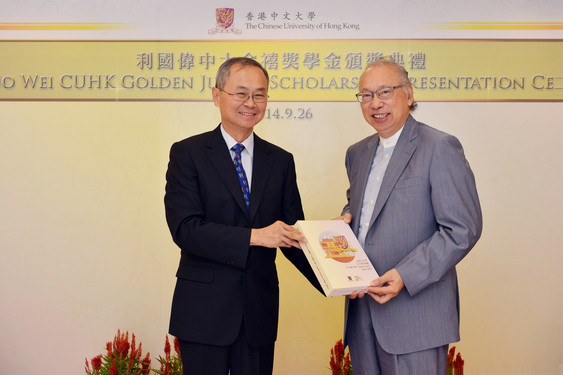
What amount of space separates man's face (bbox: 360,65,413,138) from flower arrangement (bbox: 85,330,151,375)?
2259mm

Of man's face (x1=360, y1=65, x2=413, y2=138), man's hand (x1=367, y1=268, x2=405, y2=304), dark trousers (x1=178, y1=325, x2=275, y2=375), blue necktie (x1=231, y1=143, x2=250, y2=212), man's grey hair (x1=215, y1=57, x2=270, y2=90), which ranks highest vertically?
man's grey hair (x1=215, y1=57, x2=270, y2=90)

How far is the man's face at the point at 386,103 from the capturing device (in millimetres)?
→ 2379

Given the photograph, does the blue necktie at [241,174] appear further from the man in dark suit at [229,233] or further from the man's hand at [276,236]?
the man's hand at [276,236]

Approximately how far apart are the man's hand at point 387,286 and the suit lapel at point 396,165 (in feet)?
0.85

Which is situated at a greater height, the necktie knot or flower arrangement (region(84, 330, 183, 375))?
the necktie knot

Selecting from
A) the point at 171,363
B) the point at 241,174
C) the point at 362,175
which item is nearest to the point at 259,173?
the point at 241,174

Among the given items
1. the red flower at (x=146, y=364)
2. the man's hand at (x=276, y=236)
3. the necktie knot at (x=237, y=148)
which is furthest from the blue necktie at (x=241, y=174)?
the red flower at (x=146, y=364)

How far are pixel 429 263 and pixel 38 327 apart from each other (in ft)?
10.1

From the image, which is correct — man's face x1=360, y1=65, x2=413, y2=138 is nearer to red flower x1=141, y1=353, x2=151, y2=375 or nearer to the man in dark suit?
the man in dark suit

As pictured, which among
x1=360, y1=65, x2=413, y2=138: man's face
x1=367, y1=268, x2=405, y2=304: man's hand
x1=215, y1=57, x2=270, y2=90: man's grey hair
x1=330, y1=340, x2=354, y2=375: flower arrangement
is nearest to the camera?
x1=367, y1=268, x2=405, y2=304: man's hand

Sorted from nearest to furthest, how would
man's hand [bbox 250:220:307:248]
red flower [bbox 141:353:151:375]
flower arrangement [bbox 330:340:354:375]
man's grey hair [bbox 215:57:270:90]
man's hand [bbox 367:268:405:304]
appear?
man's hand [bbox 367:268:405:304]
man's hand [bbox 250:220:307:248]
man's grey hair [bbox 215:57:270:90]
flower arrangement [bbox 330:340:354:375]
red flower [bbox 141:353:151:375]

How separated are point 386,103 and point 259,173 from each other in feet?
2.15

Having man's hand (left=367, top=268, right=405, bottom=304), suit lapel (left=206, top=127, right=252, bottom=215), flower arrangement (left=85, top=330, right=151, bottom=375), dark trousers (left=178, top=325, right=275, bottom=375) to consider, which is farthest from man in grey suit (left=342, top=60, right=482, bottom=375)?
flower arrangement (left=85, top=330, right=151, bottom=375)

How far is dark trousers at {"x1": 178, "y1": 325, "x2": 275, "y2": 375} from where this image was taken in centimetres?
231
